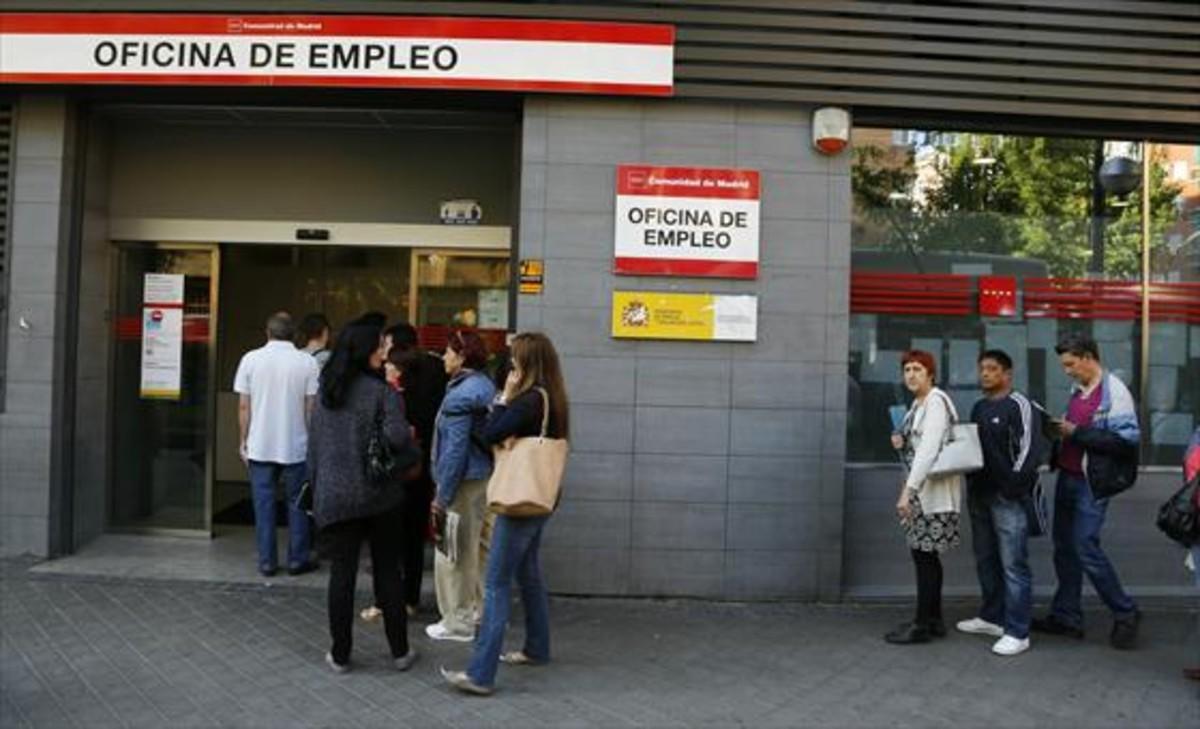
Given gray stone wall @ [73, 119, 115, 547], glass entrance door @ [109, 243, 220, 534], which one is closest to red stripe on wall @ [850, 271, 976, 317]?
glass entrance door @ [109, 243, 220, 534]

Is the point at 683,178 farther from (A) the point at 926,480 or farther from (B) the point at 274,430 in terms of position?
(B) the point at 274,430

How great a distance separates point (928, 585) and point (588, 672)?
2.02m

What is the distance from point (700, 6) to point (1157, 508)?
459 cm

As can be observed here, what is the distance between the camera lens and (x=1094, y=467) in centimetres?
590

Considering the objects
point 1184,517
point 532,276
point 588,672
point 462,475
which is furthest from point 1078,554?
point 532,276

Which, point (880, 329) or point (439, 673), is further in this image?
point (880, 329)

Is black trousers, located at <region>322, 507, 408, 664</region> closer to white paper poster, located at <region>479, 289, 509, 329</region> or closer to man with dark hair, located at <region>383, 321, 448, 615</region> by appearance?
man with dark hair, located at <region>383, 321, 448, 615</region>

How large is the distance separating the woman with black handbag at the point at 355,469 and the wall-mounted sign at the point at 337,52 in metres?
2.21

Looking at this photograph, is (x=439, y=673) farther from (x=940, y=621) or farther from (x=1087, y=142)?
(x=1087, y=142)

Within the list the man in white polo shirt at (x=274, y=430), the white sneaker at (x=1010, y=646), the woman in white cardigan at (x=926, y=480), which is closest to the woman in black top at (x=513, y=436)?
the woman in white cardigan at (x=926, y=480)

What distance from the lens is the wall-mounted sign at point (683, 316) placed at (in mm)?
6773

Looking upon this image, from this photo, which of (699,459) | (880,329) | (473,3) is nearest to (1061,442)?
(880,329)

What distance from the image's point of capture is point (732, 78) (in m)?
6.78

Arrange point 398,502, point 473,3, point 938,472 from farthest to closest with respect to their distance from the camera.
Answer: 1. point 473,3
2. point 938,472
3. point 398,502
